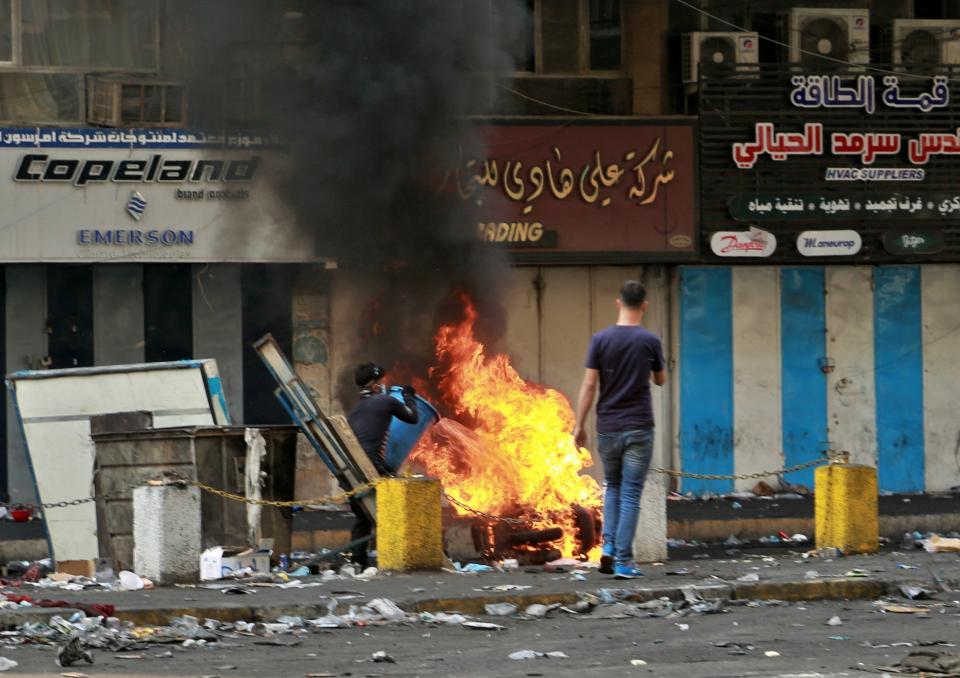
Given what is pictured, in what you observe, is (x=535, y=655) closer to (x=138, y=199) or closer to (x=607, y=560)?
(x=607, y=560)

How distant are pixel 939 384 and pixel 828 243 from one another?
7.01 feet

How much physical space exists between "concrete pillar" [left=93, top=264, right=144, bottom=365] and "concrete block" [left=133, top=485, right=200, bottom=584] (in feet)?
23.6

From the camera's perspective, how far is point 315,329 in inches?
693

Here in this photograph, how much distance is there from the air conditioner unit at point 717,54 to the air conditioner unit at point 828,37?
0.63 metres

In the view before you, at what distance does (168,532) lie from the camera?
10.1 meters

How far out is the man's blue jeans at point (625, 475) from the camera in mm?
9805

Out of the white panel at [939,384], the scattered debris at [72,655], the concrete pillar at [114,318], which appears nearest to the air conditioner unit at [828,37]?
the white panel at [939,384]

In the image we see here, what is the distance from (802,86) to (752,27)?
Result: 3.33 feet

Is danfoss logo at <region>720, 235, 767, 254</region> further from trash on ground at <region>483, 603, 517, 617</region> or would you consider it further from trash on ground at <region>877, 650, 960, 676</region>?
trash on ground at <region>877, 650, 960, 676</region>

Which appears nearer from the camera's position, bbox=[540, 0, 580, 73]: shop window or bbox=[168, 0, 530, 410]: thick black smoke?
bbox=[168, 0, 530, 410]: thick black smoke

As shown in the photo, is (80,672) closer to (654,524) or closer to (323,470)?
(654,524)

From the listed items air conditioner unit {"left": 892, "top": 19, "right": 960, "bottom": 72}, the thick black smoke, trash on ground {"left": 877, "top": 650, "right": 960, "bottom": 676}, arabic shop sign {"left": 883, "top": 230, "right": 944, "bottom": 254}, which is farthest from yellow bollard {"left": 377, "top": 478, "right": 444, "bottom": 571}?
air conditioner unit {"left": 892, "top": 19, "right": 960, "bottom": 72}

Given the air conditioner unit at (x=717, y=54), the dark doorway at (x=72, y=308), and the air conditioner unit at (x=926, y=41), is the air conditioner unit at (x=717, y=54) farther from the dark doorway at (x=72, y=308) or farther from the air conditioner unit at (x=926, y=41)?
the dark doorway at (x=72, y=308)

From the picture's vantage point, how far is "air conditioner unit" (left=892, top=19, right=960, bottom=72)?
18844 mm
